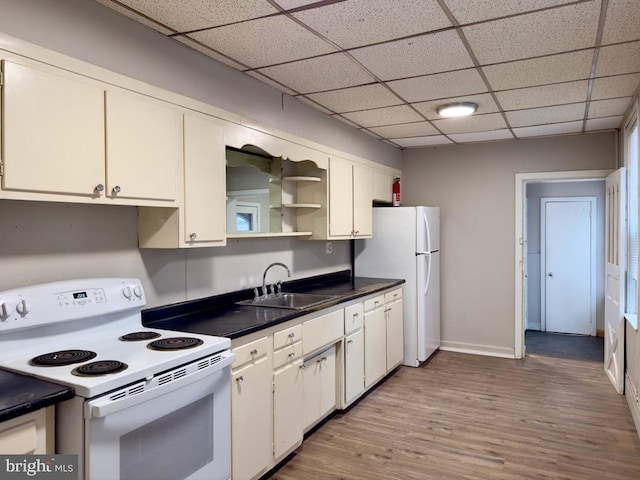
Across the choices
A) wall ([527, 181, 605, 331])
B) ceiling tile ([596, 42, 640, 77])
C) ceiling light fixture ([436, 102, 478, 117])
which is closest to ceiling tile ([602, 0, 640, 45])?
ceiling tile ([596, 42, 640, 77])

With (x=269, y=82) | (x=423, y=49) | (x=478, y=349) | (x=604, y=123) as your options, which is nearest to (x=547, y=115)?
(x=604, y=123)

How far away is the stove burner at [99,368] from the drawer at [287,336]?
3.32 feet

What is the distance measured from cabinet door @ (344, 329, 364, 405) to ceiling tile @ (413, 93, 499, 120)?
1.83 metres

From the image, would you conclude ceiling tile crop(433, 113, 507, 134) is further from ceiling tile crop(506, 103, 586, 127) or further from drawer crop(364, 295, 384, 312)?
drawer crop(364, 295, 384, 312)

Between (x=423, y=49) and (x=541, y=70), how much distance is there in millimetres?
865

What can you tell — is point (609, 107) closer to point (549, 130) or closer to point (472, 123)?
point (549, 130)

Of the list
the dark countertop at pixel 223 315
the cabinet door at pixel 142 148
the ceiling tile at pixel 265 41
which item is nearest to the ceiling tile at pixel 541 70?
the ceiling tile at pixel 265 41

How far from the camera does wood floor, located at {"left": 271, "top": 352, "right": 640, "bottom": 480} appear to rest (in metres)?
2.70

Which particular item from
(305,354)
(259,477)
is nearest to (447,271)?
(305,354)

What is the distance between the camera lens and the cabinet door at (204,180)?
234cm

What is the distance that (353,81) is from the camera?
121 inches

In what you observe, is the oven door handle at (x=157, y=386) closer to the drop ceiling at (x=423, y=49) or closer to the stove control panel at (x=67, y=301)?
the stove control panel at (x=67, y=301)

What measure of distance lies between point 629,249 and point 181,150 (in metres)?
3.48

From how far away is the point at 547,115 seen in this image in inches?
156
